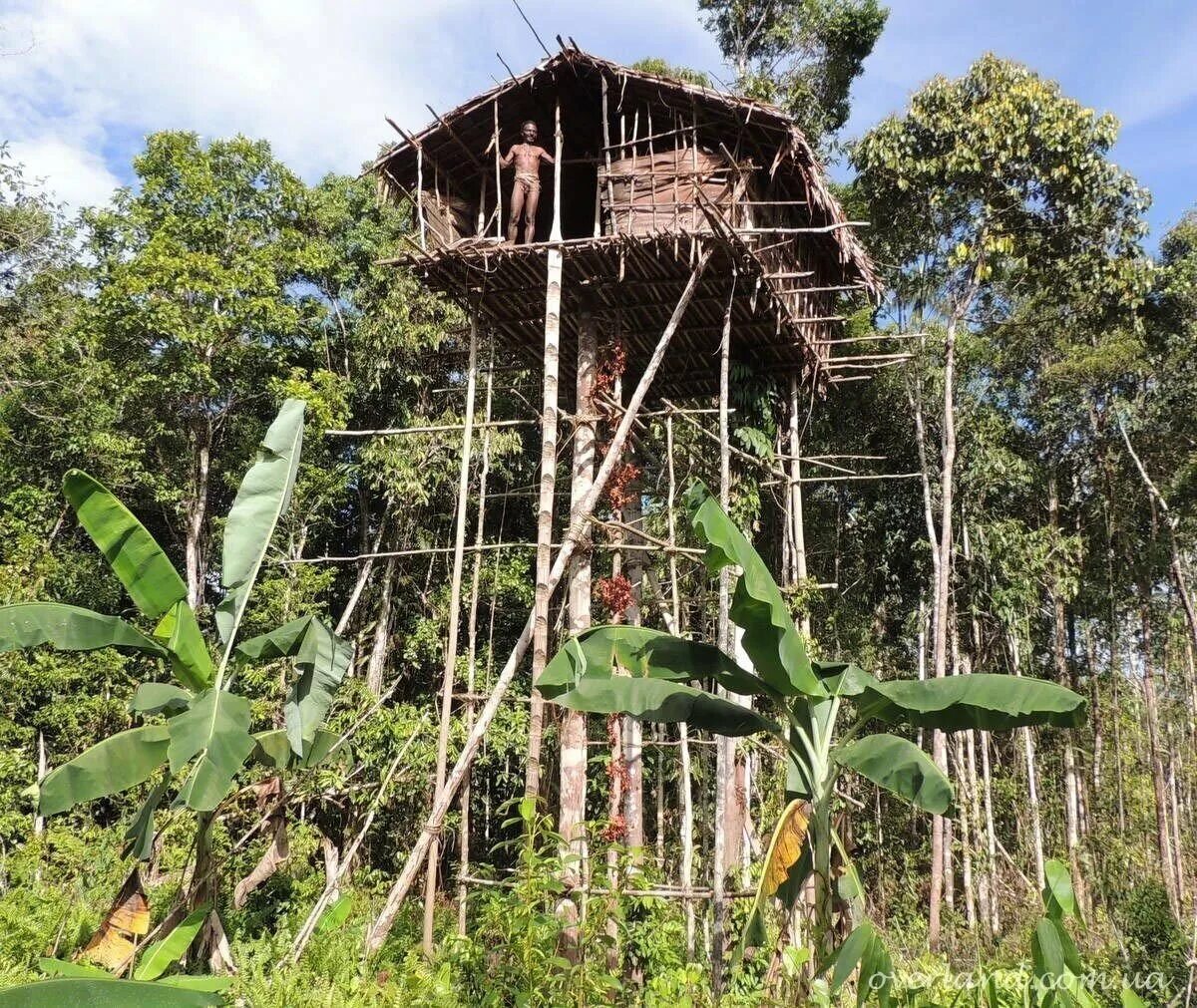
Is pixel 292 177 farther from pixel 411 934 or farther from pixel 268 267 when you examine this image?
pixel 411 934

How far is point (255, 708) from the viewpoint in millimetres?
11656

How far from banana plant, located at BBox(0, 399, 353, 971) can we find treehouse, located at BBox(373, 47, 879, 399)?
3496 mm

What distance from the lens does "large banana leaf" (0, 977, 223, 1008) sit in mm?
2709

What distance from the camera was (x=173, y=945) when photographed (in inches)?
199

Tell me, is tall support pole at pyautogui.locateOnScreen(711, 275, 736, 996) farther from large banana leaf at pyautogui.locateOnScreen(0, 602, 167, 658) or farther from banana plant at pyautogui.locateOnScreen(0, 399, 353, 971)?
large banana leaf at pyautogui.locateOnScreen(0, 602, 167, 658)

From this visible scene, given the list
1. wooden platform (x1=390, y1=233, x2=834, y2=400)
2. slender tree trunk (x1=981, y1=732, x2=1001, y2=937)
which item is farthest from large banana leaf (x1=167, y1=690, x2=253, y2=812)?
slender tree trunk (x1=981, y1=732, x2=1001, y2=937)

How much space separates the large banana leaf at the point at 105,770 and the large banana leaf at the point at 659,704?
242 centimetres

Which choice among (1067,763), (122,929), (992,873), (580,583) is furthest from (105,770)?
(1067,763)

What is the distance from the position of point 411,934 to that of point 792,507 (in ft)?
21.1

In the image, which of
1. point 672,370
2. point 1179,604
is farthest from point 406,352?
point 1179,604

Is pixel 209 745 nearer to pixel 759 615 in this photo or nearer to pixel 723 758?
pixel 759 615

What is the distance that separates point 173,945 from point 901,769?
409 centimetres

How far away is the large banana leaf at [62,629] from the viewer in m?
4.94

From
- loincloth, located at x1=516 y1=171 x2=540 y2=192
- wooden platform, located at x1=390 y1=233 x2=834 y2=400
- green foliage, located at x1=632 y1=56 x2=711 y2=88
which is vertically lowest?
wooden platform, located at x1=390 y1=233 x2=834 y2=400
